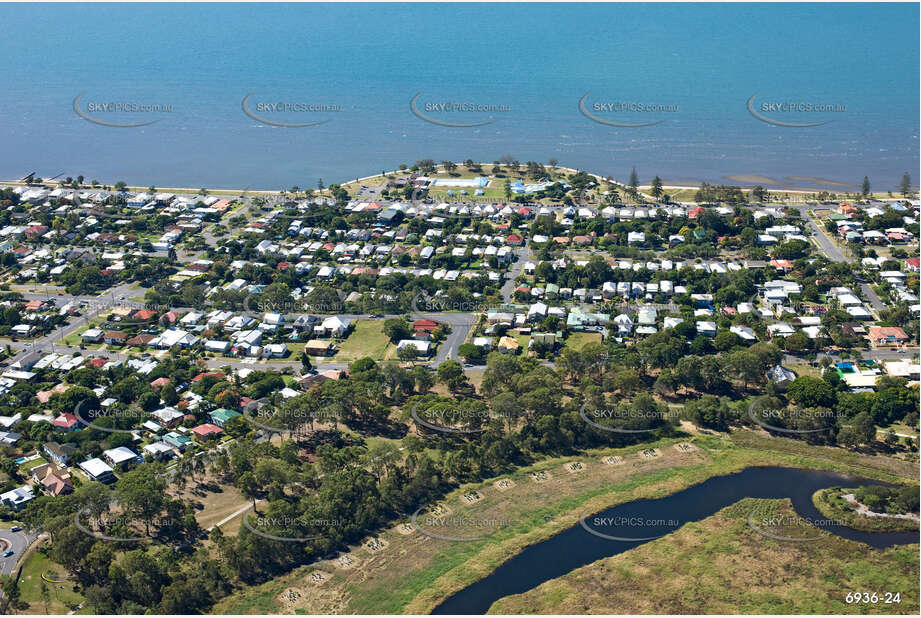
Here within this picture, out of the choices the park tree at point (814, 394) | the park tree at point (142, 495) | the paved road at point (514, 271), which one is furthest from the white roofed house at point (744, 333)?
the park tree at point (142, 495)

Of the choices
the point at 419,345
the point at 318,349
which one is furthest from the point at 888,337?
the point at 318,349

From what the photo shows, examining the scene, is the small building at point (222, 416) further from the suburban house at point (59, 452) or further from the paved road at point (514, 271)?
the paved road at point (514, 271)

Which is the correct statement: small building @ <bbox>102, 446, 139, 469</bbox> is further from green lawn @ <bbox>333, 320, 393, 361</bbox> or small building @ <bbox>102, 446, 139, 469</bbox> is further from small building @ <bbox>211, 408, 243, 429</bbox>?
green lawn @ <bbox>333, 320, 393, 361</bbox>

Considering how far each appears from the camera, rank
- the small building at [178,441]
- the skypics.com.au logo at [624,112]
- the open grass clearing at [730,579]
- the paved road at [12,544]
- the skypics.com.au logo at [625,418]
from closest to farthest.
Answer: the open grass clearing at [730,579]
the paved road at [12,544]
the small building at [178,441]
the skypics.com.au logo at [625,418]
the skypics.com.au logo at [624,112]

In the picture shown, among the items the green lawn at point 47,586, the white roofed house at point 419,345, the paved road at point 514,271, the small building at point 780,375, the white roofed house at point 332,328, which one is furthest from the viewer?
the paved road at point 514,271

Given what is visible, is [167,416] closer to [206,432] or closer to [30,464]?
[206,432]

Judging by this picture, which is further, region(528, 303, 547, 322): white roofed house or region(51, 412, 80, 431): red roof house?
region(528, 303, 547, 322): white roofed house

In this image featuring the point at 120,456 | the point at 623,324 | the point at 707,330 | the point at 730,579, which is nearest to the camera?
the point at 730,579

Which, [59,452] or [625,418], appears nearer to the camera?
[59,452]

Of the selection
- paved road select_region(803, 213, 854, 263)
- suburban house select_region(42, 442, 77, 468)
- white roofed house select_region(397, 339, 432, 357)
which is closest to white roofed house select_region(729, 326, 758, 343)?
paved road select_region(803, 213, 854, 263)
